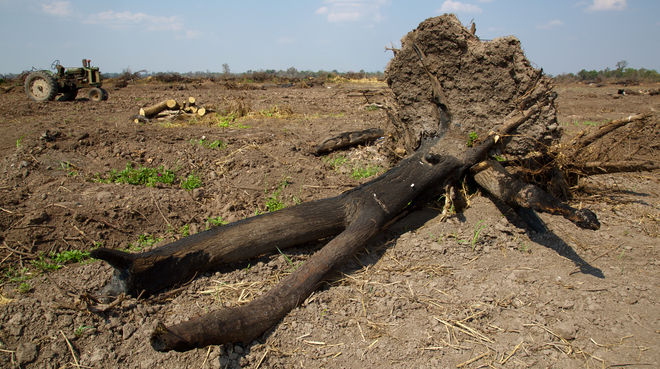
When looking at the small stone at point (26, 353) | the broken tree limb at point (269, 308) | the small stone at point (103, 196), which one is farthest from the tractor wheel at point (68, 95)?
the broken tree limb at point (269, 308)

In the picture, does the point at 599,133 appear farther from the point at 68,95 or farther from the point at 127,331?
the point at 68,95

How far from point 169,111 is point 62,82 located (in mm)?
6026

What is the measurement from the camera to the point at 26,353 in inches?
88.4

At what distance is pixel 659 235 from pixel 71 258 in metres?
5.21

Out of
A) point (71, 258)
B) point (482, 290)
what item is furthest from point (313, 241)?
point (71, 258)

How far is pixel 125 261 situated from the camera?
2482 mm

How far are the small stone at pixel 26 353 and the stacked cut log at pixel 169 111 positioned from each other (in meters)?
7.18

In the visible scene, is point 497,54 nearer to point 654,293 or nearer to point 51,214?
point 654,293

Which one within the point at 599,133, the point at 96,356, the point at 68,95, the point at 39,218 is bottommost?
the point at 96,356

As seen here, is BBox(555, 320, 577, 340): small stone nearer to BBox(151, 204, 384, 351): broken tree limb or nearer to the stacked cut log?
BBox(151, 204, 384, 351): broken tree limb

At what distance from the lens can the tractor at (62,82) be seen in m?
12.4

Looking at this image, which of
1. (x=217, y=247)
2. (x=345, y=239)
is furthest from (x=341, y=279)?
(x=217, y=247)

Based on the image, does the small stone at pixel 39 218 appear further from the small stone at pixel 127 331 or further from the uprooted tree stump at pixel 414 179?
the small stone at pixel 127 331

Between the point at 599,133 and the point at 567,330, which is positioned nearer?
the point at 567,330
